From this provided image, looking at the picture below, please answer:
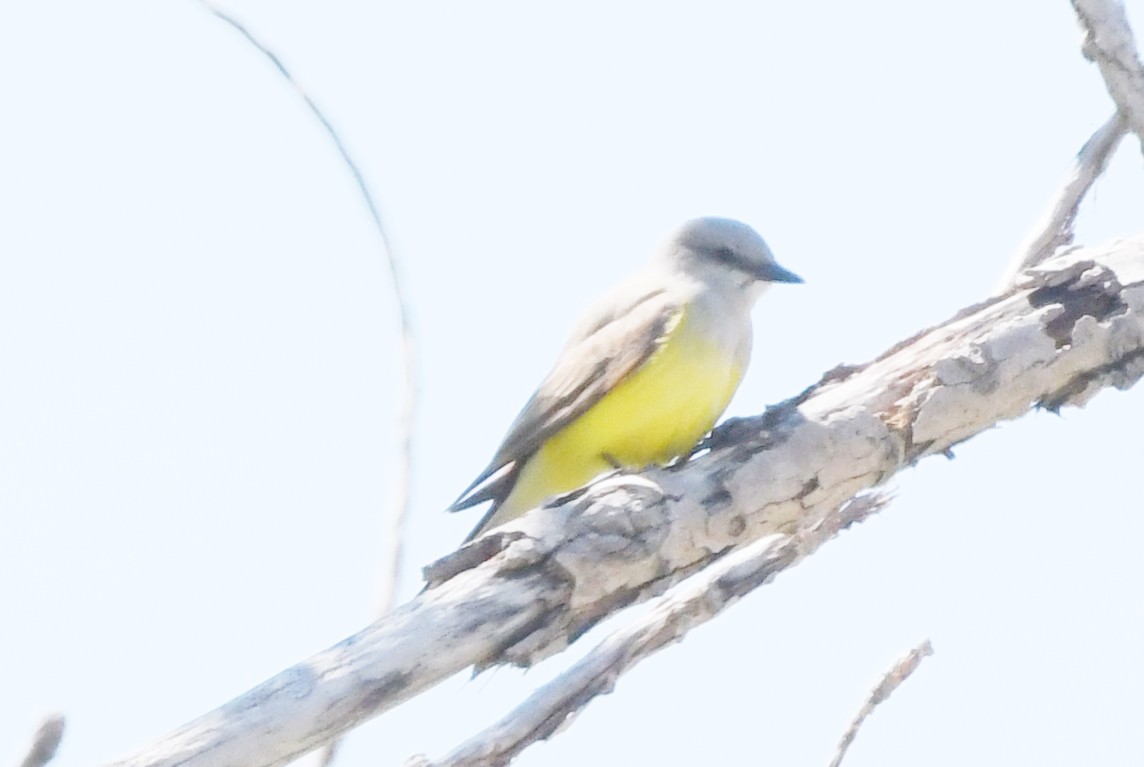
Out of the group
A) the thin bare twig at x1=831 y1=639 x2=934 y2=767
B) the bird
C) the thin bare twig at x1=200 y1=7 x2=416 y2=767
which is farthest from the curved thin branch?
the bird

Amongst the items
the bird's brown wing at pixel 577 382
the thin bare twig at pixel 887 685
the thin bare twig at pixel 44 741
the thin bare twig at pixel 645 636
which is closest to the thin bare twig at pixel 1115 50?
the thin bare twig at pixel 645 636

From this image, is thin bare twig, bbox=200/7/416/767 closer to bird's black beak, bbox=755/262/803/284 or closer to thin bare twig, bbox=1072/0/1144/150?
thin bare twig, bbox=1072/0/1144/150

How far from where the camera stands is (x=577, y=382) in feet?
21.0

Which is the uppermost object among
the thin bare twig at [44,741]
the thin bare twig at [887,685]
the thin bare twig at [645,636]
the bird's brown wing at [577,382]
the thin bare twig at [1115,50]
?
the thin bare twig at [44,741]

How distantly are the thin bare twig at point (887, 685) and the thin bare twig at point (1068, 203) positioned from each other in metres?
1.71

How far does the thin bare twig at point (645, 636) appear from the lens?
13.3 feet

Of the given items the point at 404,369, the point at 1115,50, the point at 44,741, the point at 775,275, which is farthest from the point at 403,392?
the point at 775,275

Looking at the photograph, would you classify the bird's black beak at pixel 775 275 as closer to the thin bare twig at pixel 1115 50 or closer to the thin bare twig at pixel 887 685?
the thin bare twig at pixel 1115 50

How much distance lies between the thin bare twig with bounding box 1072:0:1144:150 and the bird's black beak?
2.01 metres

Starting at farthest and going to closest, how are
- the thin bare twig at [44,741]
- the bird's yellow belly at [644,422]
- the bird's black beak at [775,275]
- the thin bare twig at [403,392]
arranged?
the bird's black beak at [775,275] → the bird's yellow belly at [644,422] → the thin bare twig at [403,392] → the thin bare twig at [44,741]

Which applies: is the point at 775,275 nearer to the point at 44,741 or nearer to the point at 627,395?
the point at 627,395

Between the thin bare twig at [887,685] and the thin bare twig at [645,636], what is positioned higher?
the thin bare twig at [645,636]

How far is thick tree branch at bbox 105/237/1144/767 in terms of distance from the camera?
4363 mm

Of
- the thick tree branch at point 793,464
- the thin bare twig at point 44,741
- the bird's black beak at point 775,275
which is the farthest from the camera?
the bird's black beak at point 775,275
